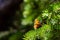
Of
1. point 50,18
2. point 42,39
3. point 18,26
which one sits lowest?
point 42,39

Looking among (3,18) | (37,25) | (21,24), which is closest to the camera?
(37,25)

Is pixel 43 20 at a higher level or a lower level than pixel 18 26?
lower

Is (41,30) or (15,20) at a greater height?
(15,20)

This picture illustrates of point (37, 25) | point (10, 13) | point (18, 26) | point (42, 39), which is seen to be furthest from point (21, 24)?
point (42, 39)

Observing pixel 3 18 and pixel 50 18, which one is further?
pixel 3 18

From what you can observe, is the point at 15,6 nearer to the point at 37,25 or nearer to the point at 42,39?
the point at 37,25

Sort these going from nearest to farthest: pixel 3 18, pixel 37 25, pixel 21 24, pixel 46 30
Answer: pixel 46 30 < pixel 37 25 < pixel 21 24 < pixel 3 18

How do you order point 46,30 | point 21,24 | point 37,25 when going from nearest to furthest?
point 46,30 < point 37,25 < point 21,24

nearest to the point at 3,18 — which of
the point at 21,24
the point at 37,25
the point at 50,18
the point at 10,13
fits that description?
the point at 10,13

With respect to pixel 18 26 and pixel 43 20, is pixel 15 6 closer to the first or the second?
pixel 18 26
